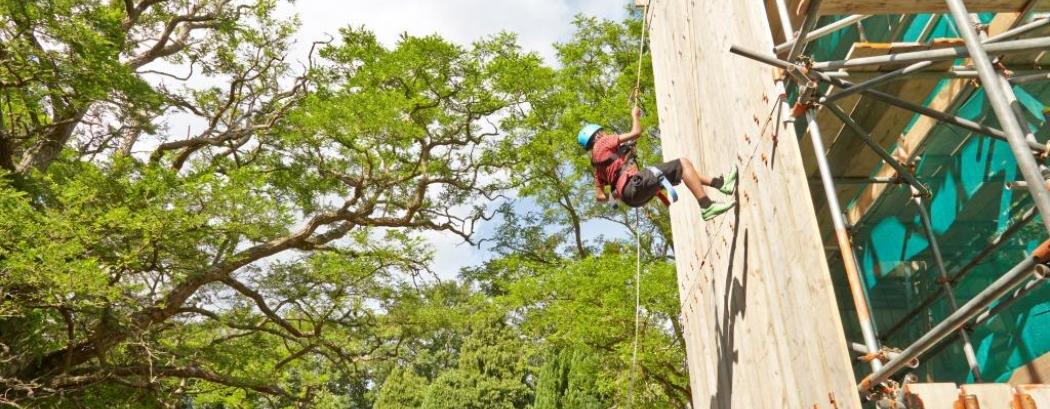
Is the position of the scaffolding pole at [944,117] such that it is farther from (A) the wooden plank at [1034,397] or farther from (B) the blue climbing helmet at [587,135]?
(B) the blue climbing helmet at [587,135]

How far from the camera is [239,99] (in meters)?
14.4

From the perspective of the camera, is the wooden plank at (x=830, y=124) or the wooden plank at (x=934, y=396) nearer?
the wooden plank at (x=934, y=396)

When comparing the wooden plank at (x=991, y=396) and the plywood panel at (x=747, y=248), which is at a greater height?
the plywood panel at (x=747, y=248)

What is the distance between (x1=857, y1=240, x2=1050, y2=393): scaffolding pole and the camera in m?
1.91

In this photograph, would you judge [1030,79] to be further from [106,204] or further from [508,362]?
[508,362]

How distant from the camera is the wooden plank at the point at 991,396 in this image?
2268 millimetres

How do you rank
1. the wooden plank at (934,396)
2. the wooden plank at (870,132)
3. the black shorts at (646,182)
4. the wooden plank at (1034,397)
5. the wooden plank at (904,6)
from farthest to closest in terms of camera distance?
the wooden plank at (870,132) < the black shorts at (646,182) < the wooden plank at (904,6) < the wooden plank at (934,396) < the wooden plank at (1034,397)

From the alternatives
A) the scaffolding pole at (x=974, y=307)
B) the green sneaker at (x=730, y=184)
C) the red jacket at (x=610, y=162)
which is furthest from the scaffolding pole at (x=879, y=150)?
the scaffolding pole at (x=974, y=307)

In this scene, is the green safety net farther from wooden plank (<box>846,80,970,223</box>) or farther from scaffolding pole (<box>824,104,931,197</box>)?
scaffolding pole (<box>824,104,931,197</box>)

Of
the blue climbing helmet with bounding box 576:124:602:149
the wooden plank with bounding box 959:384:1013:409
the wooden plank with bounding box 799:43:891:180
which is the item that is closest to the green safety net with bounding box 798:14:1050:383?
the wooden plank with bounding box 799:43:891:180

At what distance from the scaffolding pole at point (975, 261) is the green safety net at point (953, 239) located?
0.05 m

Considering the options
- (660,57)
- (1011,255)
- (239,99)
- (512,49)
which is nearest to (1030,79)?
(1011,255)

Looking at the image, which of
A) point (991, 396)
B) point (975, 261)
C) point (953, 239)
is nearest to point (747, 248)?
point (975, 261)

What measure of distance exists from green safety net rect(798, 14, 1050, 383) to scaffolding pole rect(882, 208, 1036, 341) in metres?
0.05
